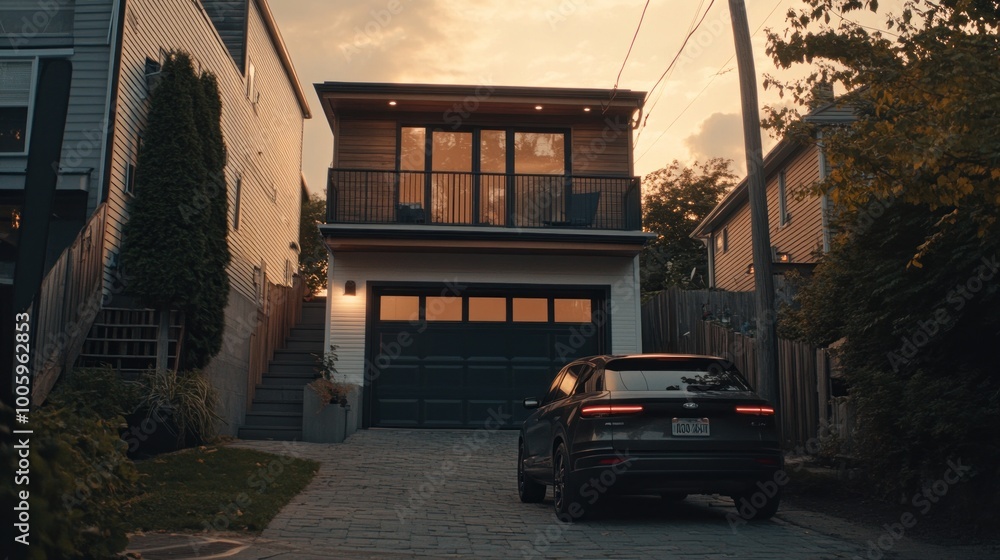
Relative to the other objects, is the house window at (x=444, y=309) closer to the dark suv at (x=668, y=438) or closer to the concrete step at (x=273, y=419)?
the concrete step at (x=273, y=419)

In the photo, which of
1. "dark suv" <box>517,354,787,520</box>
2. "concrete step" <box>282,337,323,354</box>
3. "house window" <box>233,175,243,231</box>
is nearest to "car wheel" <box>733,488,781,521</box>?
"dark suv" <box>517,354,787,520</box>

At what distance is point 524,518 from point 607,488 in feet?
4.13

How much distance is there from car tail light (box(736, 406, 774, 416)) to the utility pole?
7.35ft

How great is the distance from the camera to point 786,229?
2619 centimetres

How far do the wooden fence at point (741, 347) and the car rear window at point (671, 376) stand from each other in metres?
2.45

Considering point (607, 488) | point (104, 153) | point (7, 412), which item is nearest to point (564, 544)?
point (607, 488)

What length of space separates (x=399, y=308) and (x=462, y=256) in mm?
1627

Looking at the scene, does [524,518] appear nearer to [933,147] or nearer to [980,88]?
[933,147]

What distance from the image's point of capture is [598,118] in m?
19.9

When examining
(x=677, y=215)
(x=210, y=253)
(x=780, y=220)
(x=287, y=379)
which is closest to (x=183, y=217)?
(x=210, y=253)

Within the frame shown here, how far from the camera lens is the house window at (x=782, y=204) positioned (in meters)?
26.0

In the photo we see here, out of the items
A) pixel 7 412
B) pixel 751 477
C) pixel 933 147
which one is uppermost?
pixel 933 147

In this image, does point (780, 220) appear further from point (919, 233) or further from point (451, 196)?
point (919, 233)

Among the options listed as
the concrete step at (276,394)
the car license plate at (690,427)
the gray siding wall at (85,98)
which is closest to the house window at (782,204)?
the concrete step at (276,394)
